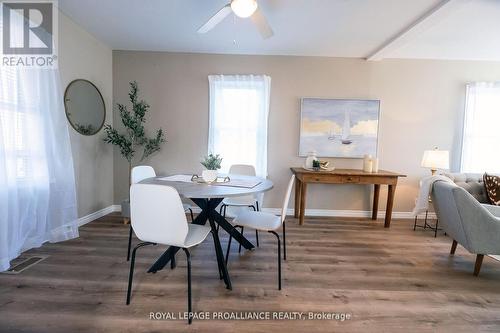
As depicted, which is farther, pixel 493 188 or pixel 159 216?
pixel 493 188

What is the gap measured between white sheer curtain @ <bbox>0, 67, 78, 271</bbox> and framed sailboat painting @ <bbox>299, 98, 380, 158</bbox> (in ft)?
10.1

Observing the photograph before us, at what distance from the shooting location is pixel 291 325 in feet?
4.99

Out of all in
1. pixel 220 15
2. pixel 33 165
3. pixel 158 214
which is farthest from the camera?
pixel 33 165

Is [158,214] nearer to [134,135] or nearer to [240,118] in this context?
[134,135]

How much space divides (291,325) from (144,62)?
12.9 ft

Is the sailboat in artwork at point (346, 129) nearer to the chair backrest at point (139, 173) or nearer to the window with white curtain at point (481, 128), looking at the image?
the window with white curtain at point (481, 128)

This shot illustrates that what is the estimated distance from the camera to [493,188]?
2988mm

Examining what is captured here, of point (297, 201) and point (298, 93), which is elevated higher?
point (298, 93)

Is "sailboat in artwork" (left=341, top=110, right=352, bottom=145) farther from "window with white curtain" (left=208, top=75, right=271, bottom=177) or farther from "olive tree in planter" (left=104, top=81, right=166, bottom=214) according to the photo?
"olive tree in planter" (left=104, top=81, right=166, bottom=214)

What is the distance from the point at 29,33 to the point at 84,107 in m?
0.99

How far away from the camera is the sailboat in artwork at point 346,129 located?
3.78 metres

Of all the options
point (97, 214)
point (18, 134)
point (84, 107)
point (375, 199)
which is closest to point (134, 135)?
point (84, 107)

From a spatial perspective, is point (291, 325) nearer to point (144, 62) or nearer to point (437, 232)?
point (437, 232)

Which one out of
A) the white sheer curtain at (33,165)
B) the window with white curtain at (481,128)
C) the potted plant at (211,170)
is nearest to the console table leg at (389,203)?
the window with white curtain at (481,128)
